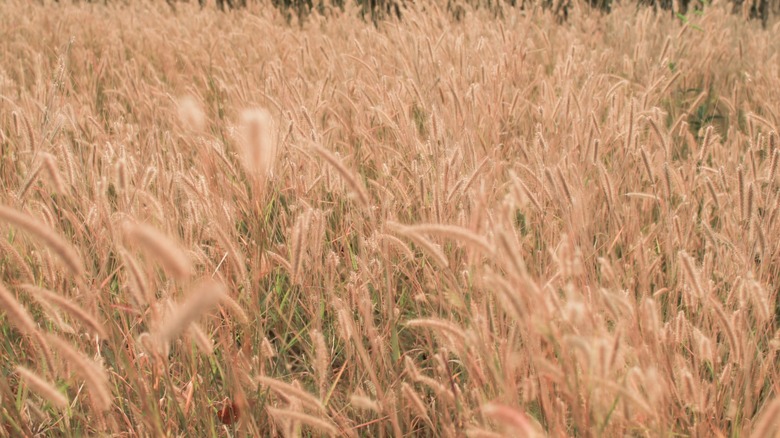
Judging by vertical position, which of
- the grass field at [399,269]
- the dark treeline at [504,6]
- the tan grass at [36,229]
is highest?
the dark treeline at [504,6]

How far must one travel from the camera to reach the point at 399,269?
164 cm

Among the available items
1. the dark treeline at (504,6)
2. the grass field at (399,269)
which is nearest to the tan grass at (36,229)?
the grass field at (399,269)

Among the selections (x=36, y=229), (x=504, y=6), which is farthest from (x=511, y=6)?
(x=36, y=229)

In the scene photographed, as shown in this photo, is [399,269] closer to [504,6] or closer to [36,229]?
[36,229]

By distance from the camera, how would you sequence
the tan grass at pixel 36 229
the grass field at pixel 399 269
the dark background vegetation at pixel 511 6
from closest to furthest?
the tan grass at pixel 36 229
the grass field at pixel 399 269
the dark background vegetation at pixel 511 6

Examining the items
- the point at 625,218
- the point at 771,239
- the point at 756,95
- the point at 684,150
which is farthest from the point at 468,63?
the point at 771,239

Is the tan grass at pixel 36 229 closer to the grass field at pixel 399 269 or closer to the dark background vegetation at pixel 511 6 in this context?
the grass field at pixel 399 269

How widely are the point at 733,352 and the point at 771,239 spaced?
1.76 feet

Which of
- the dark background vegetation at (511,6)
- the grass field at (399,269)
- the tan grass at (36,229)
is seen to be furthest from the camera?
the dark background vegetation at (511,6)

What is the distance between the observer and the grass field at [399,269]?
3.12 ft

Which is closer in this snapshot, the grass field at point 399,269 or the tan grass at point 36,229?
the tan grass at point 36,229

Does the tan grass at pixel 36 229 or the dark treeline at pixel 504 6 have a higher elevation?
the dark treeline at pixel 504 6

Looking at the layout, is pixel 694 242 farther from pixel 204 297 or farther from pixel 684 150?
pixel 204 297

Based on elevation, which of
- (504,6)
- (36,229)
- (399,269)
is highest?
(504,6)
